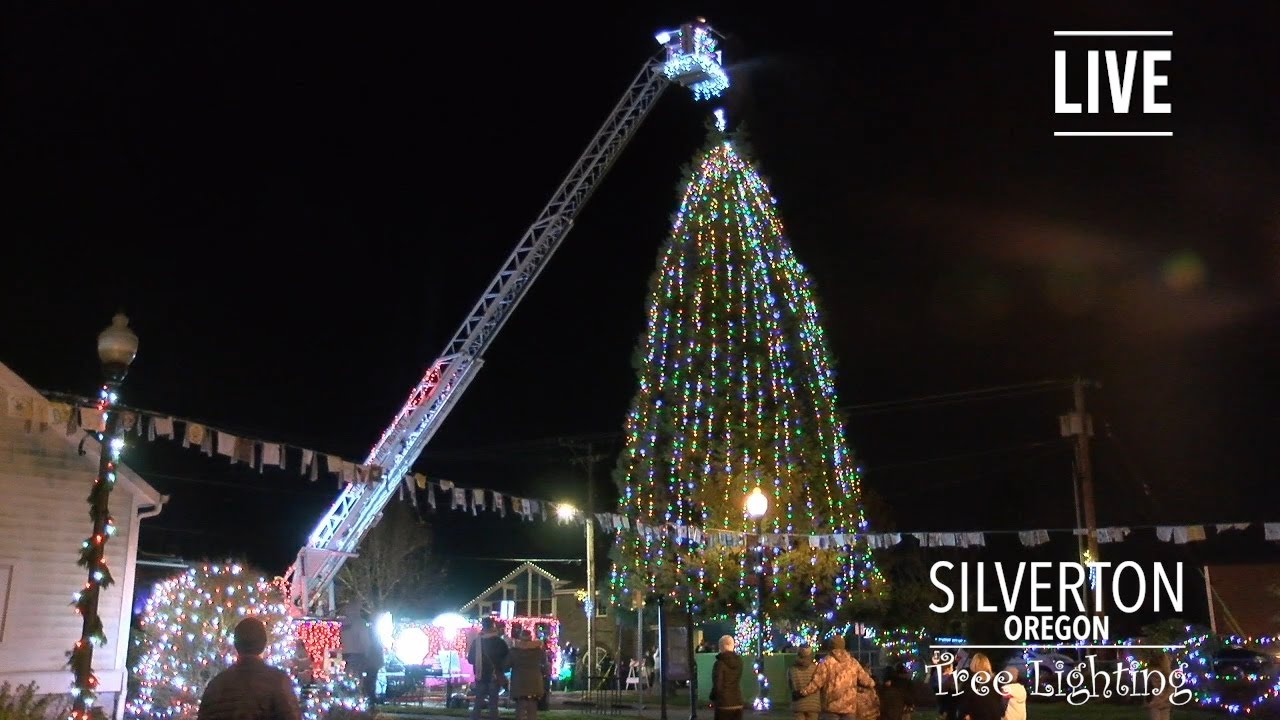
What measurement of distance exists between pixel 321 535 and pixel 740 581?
36.1 ft

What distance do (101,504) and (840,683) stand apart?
833 cm

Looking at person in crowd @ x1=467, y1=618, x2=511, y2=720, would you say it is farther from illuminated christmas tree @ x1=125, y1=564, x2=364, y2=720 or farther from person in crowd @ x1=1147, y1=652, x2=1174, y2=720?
person in crowd @ x1=1147, y1=652, x2=1174, y2=720

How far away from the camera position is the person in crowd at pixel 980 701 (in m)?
12.1

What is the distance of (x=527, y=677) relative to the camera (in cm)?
1584

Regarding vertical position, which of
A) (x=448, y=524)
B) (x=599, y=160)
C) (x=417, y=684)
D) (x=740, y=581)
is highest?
(x=599, y=160)

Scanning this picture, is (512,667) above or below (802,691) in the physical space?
above

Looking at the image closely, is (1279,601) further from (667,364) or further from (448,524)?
(448,524)

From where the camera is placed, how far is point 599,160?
35.2 m

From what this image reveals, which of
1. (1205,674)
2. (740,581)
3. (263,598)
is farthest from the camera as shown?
(740,581)

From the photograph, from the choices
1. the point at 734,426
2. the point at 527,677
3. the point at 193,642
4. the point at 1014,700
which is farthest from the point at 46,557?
the point at 734,426

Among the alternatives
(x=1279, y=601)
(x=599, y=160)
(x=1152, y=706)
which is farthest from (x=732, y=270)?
(x=1279, y=601)

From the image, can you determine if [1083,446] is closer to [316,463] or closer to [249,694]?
[316,463]

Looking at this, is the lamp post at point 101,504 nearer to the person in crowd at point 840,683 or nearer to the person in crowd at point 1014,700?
the person in crowd at point 840,683

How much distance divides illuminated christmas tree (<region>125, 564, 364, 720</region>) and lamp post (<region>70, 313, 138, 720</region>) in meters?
3.84
